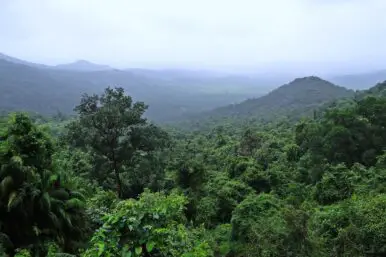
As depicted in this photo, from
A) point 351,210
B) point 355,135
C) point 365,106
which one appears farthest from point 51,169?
point 365,106

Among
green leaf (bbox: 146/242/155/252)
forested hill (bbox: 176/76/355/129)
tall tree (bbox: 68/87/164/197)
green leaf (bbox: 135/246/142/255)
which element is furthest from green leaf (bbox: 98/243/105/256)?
forested hill (bbox: 176/76/355/129)

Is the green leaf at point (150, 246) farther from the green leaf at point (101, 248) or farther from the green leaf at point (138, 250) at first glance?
the green leaf at point (101, 248)

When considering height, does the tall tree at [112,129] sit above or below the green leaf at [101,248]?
below

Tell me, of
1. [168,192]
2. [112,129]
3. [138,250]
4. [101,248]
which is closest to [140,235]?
[138,250]

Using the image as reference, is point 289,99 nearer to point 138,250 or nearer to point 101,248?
point 138,250

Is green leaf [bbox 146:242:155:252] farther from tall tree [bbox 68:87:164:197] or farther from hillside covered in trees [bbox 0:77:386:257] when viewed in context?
tall tree [bbox 68:87:164:197]

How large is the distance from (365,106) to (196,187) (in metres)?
12.1

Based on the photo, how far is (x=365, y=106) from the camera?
2623cm

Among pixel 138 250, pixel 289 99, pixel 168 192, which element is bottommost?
pixel 289 99

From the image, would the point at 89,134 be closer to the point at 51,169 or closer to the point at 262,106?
the point at 51,169

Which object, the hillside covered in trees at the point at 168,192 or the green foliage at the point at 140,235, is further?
the hillside covered in trees at the point at 168,192

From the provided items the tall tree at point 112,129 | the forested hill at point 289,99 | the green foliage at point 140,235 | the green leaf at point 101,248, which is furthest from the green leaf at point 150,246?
the forested hill at point 289,99

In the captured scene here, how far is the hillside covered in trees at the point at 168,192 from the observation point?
16.7ft

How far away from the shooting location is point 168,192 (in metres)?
21.5
